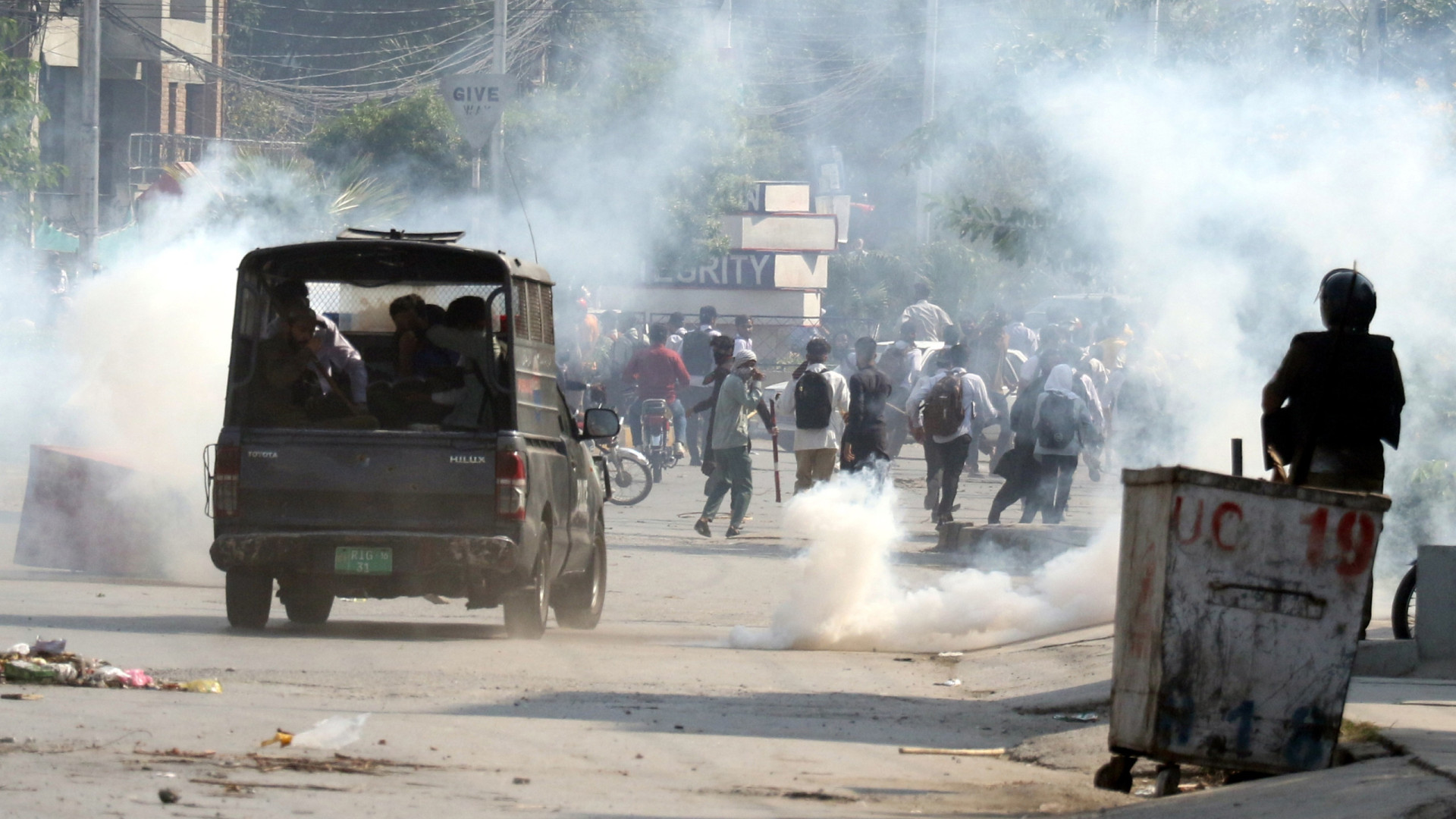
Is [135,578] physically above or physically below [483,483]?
below

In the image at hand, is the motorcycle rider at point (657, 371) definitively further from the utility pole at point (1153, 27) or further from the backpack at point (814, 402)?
the utility pole at point (1153, 27)

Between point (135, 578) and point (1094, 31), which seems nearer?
point (135, 578)

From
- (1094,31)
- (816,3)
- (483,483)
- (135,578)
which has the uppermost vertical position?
(816,3)

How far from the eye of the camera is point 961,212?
15.5 m

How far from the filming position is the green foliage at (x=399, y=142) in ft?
115

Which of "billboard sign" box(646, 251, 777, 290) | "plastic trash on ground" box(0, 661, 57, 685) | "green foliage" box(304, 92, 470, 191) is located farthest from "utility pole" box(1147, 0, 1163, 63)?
"green foliage" box(304, 92, 470, 191)

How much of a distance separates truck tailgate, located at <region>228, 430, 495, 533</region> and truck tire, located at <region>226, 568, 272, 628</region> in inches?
15.5

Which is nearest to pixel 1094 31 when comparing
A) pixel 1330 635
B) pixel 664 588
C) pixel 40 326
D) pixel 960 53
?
pixel 960 53

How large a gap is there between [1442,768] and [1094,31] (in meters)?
11.9

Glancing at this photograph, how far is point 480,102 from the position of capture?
20.0 metres

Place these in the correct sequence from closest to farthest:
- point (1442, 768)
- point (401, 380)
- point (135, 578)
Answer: point (1442, 768), point (401, 380), point (135, 578)

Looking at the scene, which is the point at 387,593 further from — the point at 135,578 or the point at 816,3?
the point at 816,3

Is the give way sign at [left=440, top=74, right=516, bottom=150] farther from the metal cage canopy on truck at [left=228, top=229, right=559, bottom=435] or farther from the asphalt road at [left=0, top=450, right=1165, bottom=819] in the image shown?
the metal cage canopy on truck at [left=228, top=229, right=559, bottom=435]

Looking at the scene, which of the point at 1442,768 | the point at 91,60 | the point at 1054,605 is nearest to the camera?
the point at 1442,768
